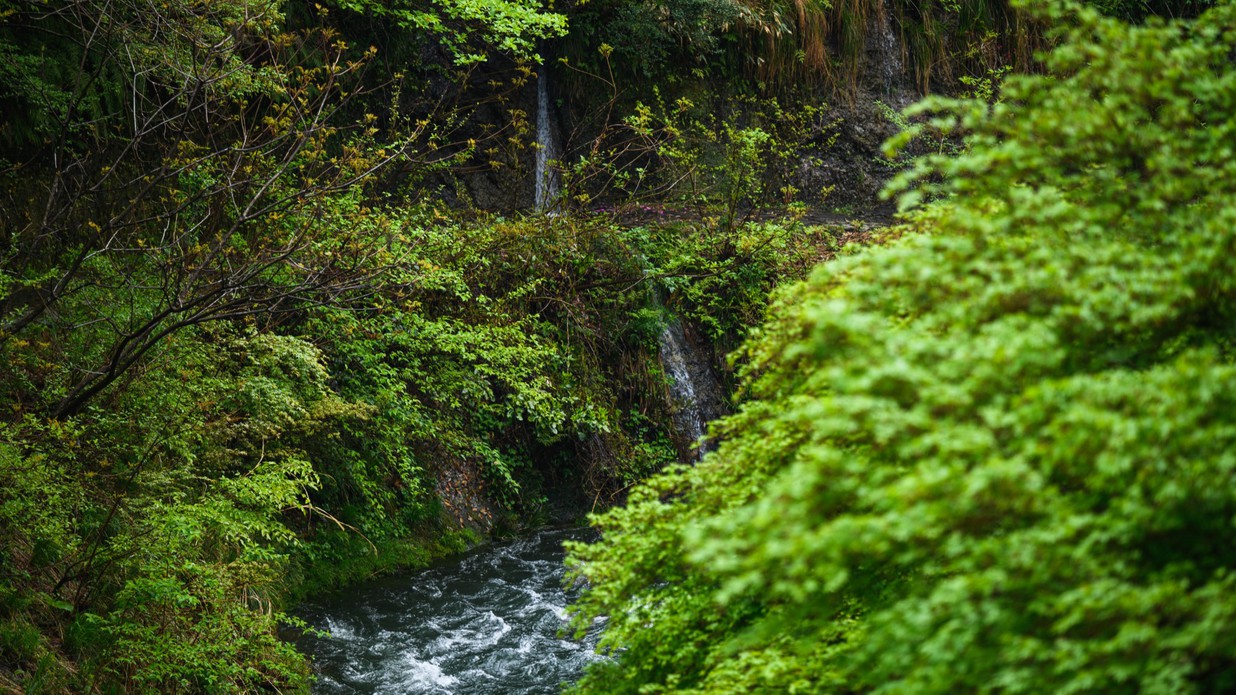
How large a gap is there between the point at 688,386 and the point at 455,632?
14.5ft

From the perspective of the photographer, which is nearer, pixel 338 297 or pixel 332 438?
pixel 338 297

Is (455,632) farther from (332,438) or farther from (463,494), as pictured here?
(463,494)

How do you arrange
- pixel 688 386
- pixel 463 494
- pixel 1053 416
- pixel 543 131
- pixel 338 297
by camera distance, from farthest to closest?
pixel 543 131
pixel 688 386
pixel 463 494
pixel 338 297
pixel 1053 416

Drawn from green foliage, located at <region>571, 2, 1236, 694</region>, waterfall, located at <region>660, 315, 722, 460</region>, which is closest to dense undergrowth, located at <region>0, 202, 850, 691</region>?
waterfall, located at <region>660, 315, 722, 460</region>

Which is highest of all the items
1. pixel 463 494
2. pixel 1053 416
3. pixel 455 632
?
pixel 1053 416

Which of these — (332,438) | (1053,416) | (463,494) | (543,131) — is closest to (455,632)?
(332,438)

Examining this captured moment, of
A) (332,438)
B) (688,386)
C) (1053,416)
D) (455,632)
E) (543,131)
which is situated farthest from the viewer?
(543,131)

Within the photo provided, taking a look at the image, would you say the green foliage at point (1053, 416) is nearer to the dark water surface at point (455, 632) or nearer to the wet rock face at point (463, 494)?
the dark water surface at point (455, 632)

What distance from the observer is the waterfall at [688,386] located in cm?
1036

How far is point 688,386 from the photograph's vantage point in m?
10.6

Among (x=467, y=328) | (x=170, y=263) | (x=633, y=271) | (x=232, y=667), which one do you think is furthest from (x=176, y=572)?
(x=633, y=271)

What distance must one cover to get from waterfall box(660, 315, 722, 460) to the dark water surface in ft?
7.89

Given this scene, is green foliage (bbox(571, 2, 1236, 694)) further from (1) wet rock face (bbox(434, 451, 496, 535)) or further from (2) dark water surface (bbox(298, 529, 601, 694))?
(1) wet rock face (bbox(434, 451, 496, 535))

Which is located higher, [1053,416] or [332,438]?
[1053,416]
